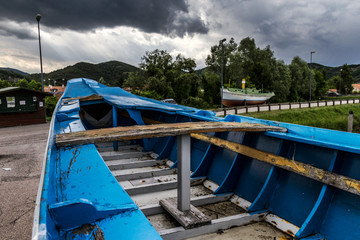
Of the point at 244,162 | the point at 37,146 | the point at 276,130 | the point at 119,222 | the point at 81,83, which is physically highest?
the point at 81,83

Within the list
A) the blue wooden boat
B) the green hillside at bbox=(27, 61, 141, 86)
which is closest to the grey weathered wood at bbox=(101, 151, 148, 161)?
the blue wooden boat

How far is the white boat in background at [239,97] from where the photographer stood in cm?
2938

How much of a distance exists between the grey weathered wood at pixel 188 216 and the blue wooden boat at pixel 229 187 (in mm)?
42

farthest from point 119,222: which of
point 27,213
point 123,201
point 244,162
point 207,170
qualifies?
point 27,213

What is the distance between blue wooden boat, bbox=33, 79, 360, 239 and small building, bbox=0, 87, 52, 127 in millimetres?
13643

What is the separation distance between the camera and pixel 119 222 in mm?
1576

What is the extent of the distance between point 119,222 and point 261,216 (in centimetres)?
222

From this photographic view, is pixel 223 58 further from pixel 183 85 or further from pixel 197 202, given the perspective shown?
pixel 197 202

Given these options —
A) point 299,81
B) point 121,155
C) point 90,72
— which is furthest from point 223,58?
point 90,72

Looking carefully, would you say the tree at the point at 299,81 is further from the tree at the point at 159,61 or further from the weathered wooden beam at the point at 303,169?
the weathered wooden beam at the point at 303,169

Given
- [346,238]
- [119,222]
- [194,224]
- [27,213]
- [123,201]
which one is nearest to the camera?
[119,222]

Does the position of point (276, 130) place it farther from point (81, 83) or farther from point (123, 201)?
point (81, 83)

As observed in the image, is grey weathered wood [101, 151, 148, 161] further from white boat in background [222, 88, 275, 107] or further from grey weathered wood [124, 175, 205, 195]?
white boat in background [222, 88, 275, 107]

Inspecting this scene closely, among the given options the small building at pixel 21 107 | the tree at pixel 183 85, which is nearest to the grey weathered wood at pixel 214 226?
the small building at pixel 21 107
